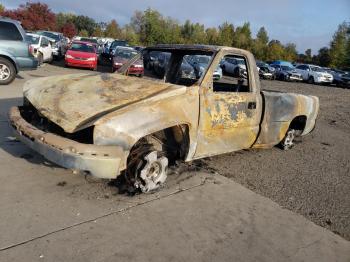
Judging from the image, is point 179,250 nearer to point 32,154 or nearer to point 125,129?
point 125,129

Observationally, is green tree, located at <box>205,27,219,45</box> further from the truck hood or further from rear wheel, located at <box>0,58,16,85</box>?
the truck hood

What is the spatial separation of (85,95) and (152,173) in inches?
48.6

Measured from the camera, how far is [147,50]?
19.4 feet

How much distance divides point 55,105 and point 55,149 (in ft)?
2.39

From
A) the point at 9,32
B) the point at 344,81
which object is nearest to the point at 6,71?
the point at 9,32

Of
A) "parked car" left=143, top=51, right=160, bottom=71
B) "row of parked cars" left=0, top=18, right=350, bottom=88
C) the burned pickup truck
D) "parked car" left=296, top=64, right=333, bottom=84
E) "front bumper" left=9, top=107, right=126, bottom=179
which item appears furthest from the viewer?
"parked car" left=296, top=64, right=333, bottom=84

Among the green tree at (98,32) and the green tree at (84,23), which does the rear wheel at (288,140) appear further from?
the green tree at (84,23)

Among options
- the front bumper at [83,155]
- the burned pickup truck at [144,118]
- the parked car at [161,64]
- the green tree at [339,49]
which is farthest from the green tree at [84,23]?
the front bumper at [83,155]

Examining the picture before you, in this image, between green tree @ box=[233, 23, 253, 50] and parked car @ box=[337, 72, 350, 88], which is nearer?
parked car @ box=[337, 72, 350, 88]

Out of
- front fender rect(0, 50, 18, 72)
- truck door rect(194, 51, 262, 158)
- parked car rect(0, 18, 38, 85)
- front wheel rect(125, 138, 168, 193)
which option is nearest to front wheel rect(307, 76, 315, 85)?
parked car rect(0, 18, 38, 85)

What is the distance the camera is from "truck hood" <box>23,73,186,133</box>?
3998mm

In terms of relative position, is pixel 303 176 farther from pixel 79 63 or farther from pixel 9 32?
pixel 79 63

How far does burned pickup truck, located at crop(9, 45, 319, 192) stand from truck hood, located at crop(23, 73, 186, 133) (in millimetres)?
11

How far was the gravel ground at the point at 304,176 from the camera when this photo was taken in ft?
14.9
